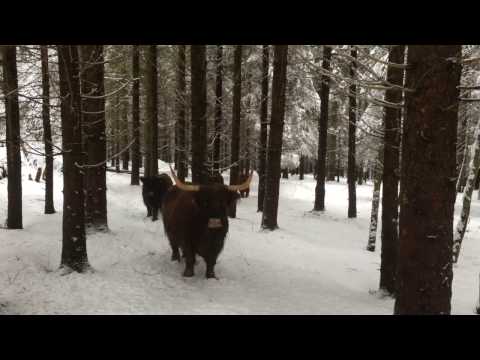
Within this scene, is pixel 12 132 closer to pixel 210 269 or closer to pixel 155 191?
pixel 155 191

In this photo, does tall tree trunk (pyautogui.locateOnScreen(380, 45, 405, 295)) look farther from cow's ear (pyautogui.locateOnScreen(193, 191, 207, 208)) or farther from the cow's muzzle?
cow's ear (pyautogui.locateOnScreen(193, 191, 207, 208))

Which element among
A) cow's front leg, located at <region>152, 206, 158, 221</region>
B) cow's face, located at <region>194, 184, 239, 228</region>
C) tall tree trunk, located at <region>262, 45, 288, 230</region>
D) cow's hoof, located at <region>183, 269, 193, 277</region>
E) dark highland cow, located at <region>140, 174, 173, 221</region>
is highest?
tall tree trunk, located at <region>262, 45, 288, 230</region>

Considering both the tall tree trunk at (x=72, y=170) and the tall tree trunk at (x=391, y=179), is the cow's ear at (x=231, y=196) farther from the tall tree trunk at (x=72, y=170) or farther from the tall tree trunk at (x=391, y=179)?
the tall tree trunk at (x=391, y=179)

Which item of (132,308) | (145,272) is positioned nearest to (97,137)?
(145,272)

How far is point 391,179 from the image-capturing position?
695 centimetres

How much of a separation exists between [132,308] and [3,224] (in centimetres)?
743

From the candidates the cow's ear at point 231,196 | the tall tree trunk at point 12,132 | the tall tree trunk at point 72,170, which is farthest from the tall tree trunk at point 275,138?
the tall tree trunk at point 12,132

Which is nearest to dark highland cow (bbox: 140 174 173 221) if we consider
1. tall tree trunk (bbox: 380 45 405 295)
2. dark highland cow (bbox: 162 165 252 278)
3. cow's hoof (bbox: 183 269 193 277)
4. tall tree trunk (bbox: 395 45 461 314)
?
dark highland cow (bbox: 162 165 252 278)

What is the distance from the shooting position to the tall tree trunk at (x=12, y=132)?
30.1ft

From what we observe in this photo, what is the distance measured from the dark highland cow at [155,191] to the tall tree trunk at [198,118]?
310 centimetres

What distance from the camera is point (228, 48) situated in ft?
61.1

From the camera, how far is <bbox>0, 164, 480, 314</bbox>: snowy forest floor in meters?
5.41

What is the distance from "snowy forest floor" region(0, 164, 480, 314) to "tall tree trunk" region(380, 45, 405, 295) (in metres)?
0.55

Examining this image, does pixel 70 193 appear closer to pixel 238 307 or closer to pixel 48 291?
pixel 48 291
